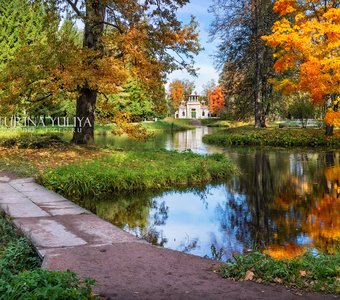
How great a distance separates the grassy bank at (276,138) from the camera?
92.8 feet

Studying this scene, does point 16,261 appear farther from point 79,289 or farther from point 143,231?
point 143,231

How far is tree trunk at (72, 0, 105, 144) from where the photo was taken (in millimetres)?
17453

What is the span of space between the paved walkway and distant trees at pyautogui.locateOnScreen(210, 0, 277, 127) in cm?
2785

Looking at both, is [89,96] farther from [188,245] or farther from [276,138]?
[276,138]

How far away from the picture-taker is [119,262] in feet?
16.9

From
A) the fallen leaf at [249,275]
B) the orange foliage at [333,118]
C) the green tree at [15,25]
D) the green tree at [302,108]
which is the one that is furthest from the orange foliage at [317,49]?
the fallen leaf at [249,275]

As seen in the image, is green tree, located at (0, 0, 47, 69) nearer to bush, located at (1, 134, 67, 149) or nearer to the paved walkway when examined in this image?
bush, located at (1, 134, 67, 149)

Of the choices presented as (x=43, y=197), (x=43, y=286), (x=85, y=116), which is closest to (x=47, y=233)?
(x=43, y=286)

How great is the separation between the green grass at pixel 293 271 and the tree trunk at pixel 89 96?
13.5m

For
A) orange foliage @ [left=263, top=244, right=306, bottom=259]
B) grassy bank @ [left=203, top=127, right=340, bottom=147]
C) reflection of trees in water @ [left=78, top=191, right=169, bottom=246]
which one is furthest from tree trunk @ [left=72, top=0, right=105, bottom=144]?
grassy bank @ [left=203, top=127, right=340, bottom=147]

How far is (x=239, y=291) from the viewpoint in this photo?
14.0ft

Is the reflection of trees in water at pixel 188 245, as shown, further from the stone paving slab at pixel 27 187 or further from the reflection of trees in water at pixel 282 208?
the stone paving slab at pixel 27 187

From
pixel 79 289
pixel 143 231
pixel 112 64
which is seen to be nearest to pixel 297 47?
pixel 112 64

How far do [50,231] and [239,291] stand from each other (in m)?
3.25
